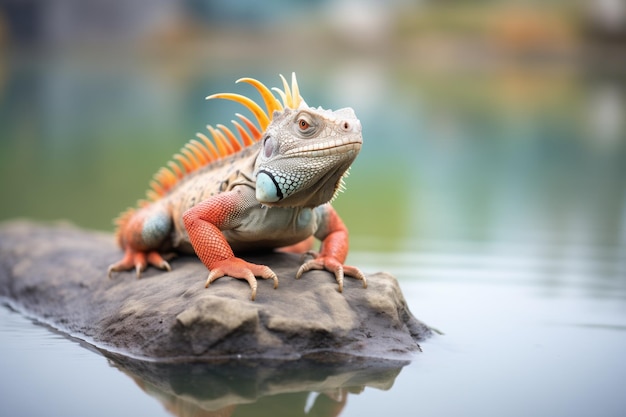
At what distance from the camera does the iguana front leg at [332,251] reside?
448 cm

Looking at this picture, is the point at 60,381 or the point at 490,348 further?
the point at 490,348

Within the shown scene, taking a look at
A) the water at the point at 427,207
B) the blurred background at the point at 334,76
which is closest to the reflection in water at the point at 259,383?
the water at the point at 427,207

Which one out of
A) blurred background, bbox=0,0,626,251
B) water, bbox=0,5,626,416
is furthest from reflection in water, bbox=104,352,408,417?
blurred background, bbox=0,0,626,251

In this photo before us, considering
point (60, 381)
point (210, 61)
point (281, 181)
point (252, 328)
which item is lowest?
point (60, 381)

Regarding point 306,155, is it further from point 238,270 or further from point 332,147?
point 238,270

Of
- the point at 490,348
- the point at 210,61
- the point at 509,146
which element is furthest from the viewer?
the point at 210,61

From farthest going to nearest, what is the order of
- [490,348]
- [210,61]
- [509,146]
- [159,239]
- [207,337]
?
[210,61], [509,146], [159,239], [490,348], [207,337]

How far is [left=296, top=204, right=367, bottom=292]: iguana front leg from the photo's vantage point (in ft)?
14.7

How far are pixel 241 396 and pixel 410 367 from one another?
0.91 metres

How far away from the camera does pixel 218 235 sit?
171 inches

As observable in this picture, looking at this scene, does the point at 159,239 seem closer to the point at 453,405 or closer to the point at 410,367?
the point at 410,367

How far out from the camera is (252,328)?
4.02m

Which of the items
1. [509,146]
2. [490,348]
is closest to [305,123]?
[490,348]

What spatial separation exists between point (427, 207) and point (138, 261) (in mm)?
5703
